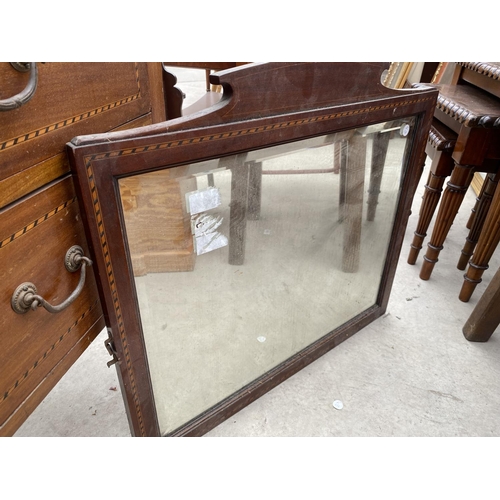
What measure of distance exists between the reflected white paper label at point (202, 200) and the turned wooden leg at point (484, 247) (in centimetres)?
95

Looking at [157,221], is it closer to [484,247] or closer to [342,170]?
[342,170]

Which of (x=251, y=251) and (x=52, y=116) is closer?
(x=52, y=116)

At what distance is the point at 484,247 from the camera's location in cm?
128

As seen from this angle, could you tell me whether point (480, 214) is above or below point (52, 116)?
below

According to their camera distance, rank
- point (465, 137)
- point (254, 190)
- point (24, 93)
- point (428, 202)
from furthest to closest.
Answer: point (428, 202) < point (465, 137) < point (254, 190) < point (24, 93)

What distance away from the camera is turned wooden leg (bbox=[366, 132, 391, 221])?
97 cm

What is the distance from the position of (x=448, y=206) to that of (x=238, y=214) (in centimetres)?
88

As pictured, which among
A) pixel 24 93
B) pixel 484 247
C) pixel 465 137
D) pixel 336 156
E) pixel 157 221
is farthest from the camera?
pixel 484 247

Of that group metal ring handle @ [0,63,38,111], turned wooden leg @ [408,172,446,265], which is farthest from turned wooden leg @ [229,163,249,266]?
turned wooden leg @ [408,172,446,265]

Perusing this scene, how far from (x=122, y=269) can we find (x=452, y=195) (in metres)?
1.12

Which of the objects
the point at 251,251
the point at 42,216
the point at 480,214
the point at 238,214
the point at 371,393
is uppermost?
the point at 42,216

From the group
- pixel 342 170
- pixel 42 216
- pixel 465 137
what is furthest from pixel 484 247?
pixel 42 216

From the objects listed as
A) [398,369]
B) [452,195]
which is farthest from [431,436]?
[452,195]

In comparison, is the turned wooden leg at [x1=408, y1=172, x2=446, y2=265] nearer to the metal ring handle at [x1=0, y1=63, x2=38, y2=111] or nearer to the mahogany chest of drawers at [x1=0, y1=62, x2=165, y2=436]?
the mahogany chest of drawers at [x1=0, y1=62, x2=165, y2=436]
